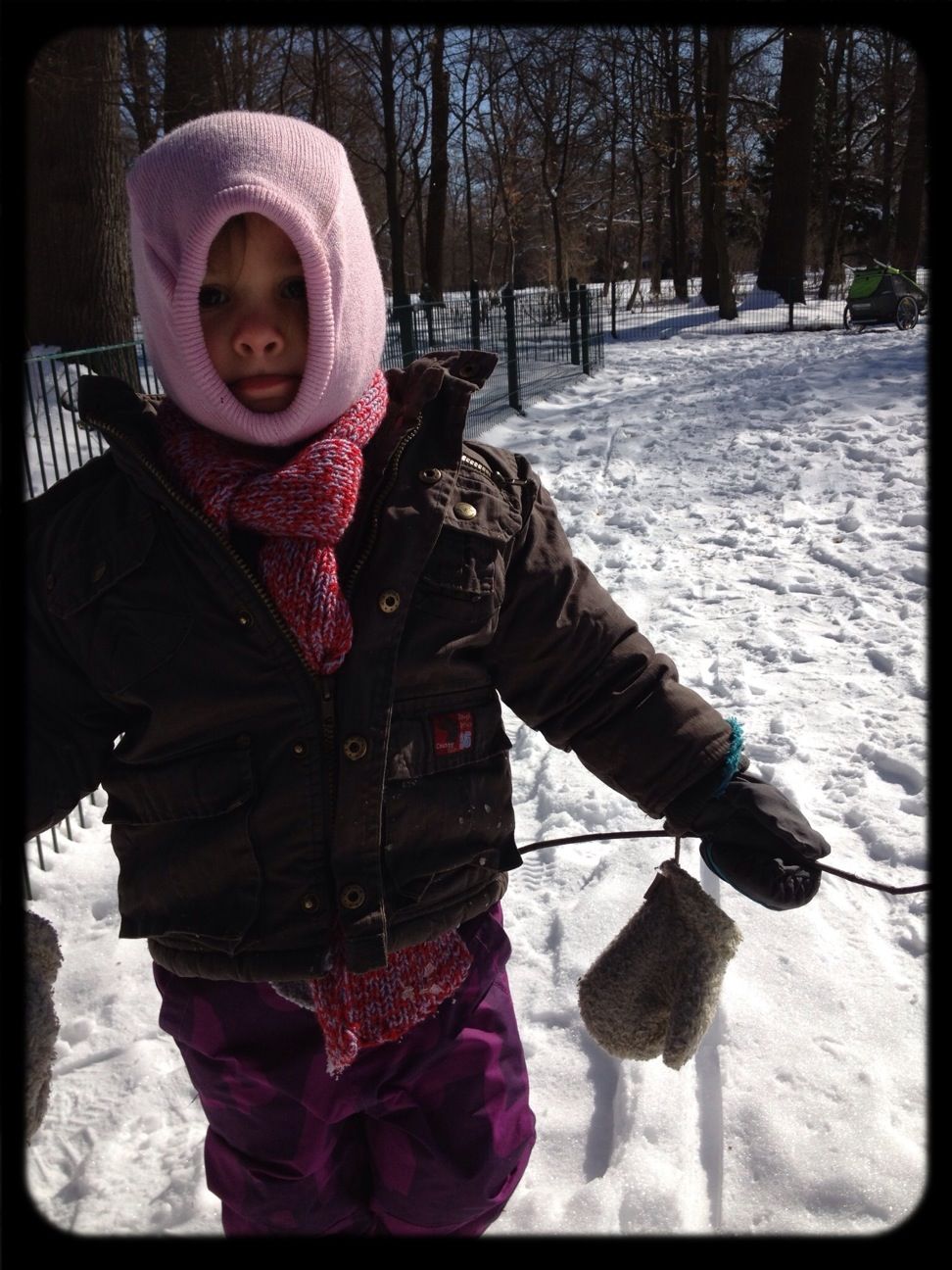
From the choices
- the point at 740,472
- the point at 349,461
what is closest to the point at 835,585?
the point at 740,472

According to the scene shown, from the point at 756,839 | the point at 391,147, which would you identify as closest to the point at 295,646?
the point at 756,839

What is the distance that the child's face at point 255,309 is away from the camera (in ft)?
4.95

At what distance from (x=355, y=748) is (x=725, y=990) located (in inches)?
60.0

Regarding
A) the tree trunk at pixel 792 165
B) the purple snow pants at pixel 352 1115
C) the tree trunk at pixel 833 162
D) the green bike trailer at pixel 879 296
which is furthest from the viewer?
the tree trunk at pixel 833 162

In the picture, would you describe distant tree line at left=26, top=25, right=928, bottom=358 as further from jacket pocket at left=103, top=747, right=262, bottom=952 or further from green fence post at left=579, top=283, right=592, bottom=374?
jacket pocket at left=103, top=747, right=262, bottom=952

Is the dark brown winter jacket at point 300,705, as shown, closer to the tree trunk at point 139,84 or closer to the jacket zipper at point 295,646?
the jacket zipper at point 295,646

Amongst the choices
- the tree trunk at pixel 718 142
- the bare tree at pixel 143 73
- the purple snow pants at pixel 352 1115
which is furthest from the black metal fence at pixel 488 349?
the bare tree at pixel 143 73

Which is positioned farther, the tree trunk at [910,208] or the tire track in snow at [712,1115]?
the tree trunk at [910,208]

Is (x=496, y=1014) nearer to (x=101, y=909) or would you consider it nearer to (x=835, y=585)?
(x=101, y=909)

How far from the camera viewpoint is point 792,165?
19578 mm

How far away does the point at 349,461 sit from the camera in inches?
60.1

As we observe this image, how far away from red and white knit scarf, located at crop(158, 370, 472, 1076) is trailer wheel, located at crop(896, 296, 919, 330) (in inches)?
610

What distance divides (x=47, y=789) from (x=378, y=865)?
0.50 meters

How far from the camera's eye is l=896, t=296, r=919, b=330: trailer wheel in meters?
15.0
